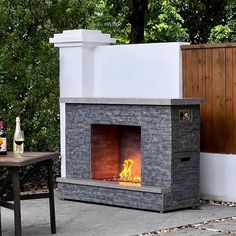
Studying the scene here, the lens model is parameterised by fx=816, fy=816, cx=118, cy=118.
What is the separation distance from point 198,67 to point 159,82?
1.82 ft

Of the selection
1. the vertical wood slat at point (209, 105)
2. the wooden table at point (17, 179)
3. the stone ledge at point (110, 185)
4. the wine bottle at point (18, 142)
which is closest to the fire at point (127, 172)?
the stone ledge at point (110, 185)

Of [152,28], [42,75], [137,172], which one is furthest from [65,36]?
[152,28]

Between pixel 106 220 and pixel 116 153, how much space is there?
176 centimetres

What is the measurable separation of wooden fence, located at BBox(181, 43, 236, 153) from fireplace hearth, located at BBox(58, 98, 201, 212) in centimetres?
49

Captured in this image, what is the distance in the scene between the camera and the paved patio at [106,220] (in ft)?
28.3

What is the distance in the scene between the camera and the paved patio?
340 inches

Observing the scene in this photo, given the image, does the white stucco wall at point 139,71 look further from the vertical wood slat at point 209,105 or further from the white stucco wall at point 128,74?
the vertical wood slat at point 209,105

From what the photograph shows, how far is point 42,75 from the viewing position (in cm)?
1270

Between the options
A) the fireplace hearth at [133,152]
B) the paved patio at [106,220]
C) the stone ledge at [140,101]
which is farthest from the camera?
the fireplace hearth at [133,152]

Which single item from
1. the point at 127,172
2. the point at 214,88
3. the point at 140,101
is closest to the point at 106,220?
the point at 127,172

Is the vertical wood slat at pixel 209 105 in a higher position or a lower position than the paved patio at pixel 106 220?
higher

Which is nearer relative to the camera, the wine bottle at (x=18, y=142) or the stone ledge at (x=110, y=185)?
the wine bottle at (x=18, y=142)

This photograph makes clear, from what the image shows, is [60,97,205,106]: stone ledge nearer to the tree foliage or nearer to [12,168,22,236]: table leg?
[12,168,22,236]: table leg

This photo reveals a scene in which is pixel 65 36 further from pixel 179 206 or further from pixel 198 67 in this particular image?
pixel 179 206
